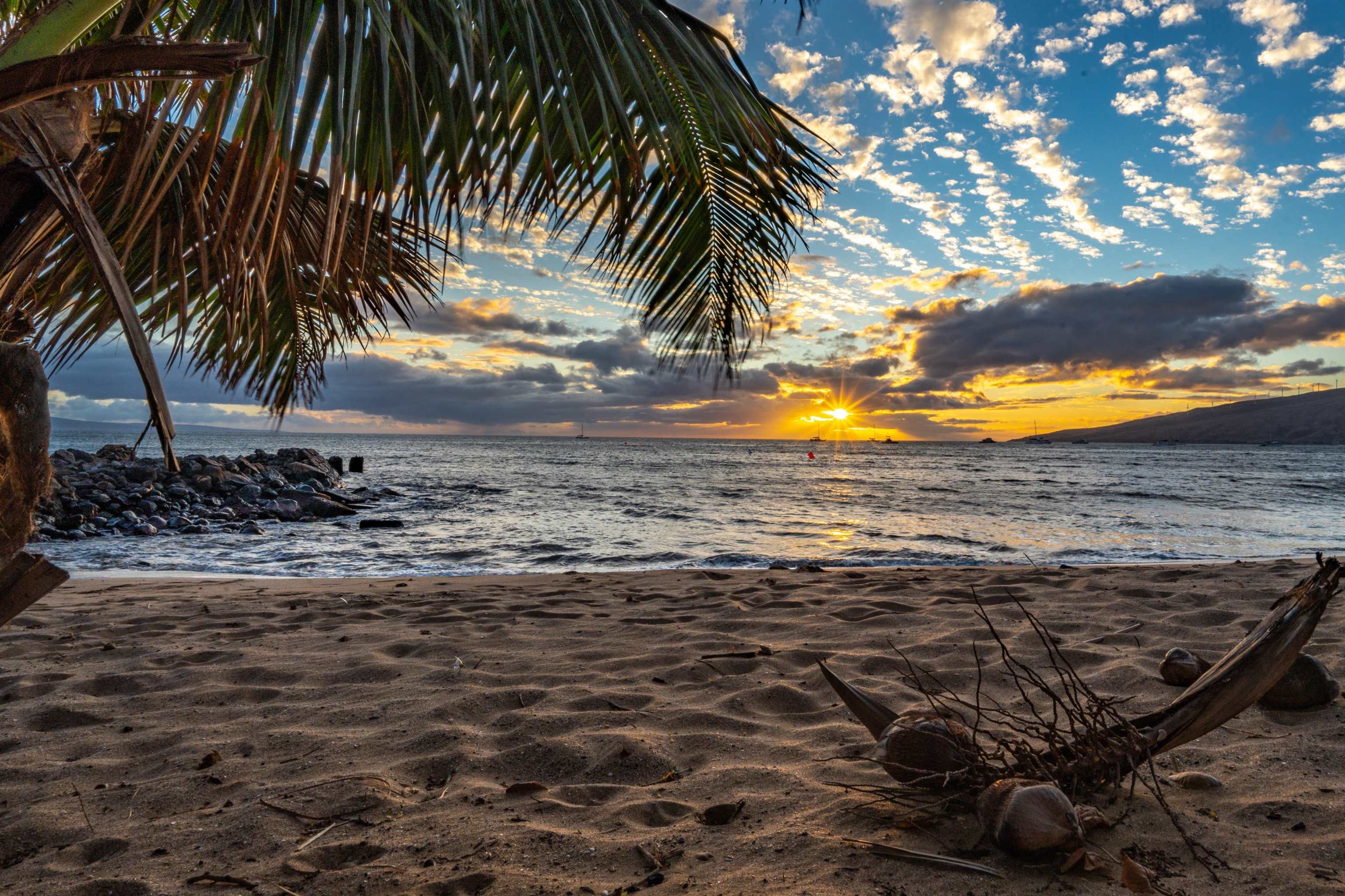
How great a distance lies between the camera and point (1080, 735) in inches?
81.6

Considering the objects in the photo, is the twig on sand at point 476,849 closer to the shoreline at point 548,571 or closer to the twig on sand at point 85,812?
the twig on sand at point 85,812

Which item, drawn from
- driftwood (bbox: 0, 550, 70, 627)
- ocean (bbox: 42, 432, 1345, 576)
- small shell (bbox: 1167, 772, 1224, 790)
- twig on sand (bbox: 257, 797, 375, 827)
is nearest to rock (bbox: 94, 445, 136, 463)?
ocean (bbox: 42, 432, 1345, 576)

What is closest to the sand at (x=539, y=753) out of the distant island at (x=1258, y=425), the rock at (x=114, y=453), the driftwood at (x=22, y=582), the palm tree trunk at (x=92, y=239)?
the driftwood at (x=22, y=582)

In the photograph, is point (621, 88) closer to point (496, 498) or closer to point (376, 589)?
point (376, 589)

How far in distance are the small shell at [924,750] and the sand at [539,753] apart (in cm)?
14

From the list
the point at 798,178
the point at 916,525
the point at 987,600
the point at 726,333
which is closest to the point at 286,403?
the point at 726,333

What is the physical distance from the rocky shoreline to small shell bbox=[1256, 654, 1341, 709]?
11437 millimetres

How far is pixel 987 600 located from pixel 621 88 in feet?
15.5

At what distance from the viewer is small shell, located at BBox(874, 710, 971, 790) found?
6.69ft

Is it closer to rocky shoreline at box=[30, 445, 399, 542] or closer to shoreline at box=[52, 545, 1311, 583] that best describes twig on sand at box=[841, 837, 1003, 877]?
shoreline at box=[52, 545, 1311, 583]

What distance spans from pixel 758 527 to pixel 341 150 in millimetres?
11781

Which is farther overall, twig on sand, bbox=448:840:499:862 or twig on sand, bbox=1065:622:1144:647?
twig on sand, bbox=1065:622:1144:647

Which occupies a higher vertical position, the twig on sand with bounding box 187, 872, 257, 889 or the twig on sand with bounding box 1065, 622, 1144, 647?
the twig on sand with bounding box 1065, 622, 1144, 647

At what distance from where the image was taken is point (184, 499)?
43.6 ft
